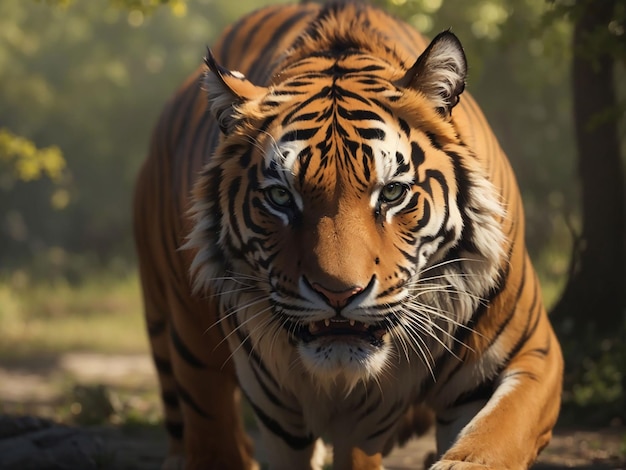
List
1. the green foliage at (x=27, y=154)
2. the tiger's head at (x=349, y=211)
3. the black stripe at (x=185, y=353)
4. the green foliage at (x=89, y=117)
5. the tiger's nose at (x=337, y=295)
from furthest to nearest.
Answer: the green foliage at (x=89, y=117) → the green foliage at (x=27, y=154) → the black stripe at (x=185, y=353) → the tiger's head at (x=349, y=211) → the tiger's nose at (x=337, y=295)

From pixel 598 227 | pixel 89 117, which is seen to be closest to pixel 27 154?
pixel 598 227

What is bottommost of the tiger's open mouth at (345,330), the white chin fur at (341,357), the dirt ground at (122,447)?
the dirt ground at (122,447)

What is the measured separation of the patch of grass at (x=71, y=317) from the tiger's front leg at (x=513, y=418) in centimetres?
855

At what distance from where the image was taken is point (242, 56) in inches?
193

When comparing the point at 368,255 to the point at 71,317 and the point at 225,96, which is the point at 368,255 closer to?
the point at 225,96

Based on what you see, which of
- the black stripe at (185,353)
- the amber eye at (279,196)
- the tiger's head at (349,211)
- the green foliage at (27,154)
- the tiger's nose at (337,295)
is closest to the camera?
the tiger's nose at (337,295)

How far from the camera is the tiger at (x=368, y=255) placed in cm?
327

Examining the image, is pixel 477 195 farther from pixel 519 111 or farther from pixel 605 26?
pixel 519 111

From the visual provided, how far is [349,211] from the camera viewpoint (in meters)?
3.23

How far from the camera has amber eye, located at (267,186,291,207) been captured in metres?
3.36

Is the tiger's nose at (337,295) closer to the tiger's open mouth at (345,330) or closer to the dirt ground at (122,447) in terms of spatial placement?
the tiger's open mouth at (345,330)

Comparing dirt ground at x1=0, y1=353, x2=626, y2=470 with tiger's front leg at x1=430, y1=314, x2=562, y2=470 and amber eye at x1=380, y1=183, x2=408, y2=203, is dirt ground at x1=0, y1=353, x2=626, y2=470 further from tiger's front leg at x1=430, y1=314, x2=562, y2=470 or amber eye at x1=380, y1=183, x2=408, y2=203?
amber eye at x1=380, y1=183, x2=408, y2=203

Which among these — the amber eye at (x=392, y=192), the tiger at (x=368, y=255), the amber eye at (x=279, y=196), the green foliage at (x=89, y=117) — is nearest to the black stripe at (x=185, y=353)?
the tiger at (x=368, y=255)

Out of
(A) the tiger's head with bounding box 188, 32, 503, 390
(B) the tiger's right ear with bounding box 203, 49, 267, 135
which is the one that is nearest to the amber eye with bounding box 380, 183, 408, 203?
(A) the tiger's head with bounding box 188, 32, 503, 390
